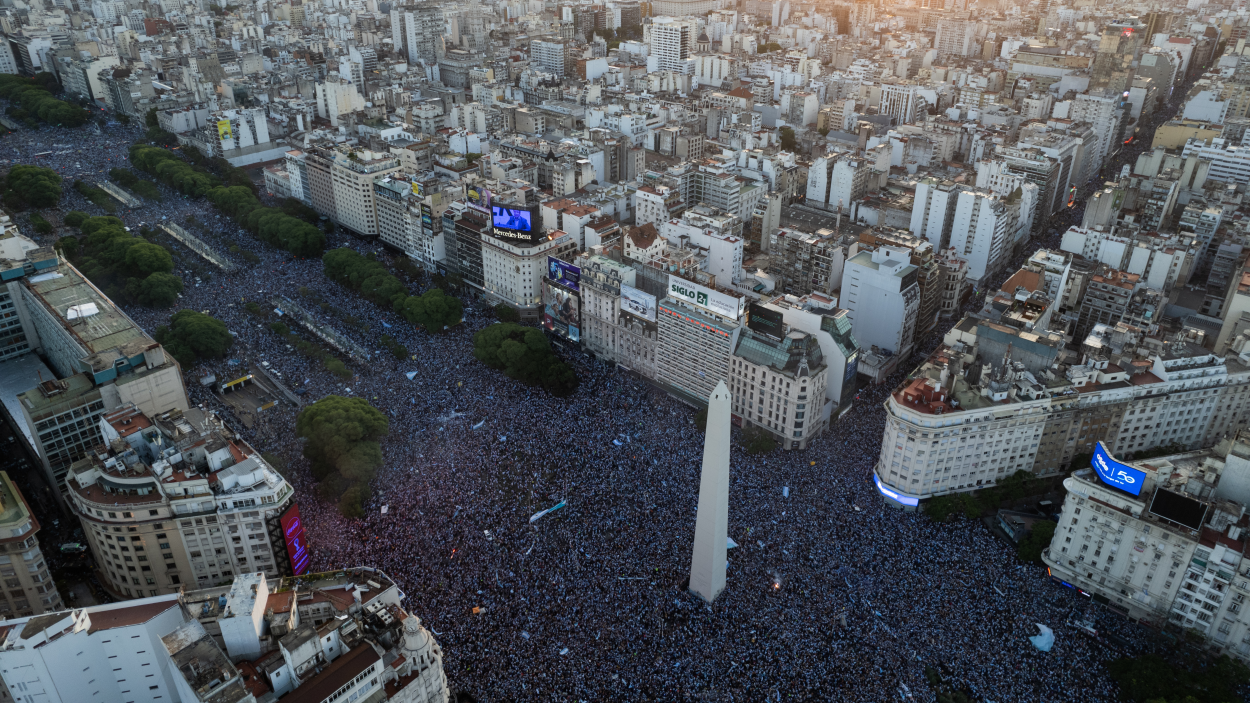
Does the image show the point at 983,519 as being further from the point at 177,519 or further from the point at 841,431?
the point at 177,519

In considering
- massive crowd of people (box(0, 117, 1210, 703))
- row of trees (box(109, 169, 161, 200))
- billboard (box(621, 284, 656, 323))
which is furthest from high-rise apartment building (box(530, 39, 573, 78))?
massive crowd of people (box(0, 117, 1210, 703))

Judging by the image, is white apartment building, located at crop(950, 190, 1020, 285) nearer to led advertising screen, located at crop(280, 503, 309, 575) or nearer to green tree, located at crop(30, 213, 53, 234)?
led advertising screen, located at crop(280, 503, 309, 575)

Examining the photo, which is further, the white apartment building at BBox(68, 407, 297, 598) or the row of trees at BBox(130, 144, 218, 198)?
the row of trees at BBox(130, 144, 218, 198)

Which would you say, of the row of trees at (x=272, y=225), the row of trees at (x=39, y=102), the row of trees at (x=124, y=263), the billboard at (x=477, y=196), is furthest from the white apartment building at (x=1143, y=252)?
the row of trees at (x=39, y=102)

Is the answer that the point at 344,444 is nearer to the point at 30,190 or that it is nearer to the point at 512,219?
the point at 512,219

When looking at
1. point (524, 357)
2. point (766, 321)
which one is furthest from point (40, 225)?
point (766, 321)

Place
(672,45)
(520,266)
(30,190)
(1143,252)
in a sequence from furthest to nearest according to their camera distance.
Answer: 1. (672,45)
2. (30,190)
3. (1143,252)
4. (520,266)
